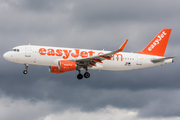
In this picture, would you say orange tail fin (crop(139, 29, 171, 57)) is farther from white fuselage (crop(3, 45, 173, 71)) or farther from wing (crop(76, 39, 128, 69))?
wing (crop(76, 39, 128, 69))

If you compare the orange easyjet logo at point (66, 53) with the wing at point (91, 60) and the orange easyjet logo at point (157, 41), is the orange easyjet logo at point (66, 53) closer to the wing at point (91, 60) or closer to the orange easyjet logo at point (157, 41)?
the wing at point (91, 60)

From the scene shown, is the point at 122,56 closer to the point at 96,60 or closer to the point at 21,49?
the point at 96,60

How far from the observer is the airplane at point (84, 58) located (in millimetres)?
63375

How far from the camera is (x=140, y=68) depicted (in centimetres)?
7188

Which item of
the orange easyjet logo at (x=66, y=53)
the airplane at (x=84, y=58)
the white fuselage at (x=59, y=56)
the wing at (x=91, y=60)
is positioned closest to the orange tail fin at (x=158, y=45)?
the airplane at (x=84, y=58)

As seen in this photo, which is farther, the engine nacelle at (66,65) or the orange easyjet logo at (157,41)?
the orange easyjet logo at (157,41)

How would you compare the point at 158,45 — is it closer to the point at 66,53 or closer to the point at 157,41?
the point at 157,41

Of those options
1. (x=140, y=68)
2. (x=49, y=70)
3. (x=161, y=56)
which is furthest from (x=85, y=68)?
(x=161, y=56)

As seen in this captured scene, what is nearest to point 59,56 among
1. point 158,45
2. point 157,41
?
point 158,45

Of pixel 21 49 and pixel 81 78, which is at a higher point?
pixel 21 49

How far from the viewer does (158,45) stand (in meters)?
74.5

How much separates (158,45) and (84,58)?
767 inches

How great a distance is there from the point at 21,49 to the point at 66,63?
8960mm

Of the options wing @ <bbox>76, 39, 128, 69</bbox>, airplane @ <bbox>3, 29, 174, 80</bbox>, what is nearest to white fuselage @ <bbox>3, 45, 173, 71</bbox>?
airplane @ <bbox>3, 29, 174, 80</bbox>
